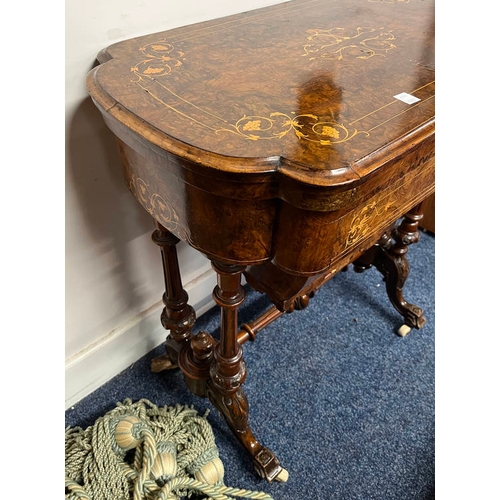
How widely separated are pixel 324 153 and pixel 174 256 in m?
0.48

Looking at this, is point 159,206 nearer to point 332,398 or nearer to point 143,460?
point 143,460

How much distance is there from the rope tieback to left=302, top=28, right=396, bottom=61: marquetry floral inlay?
2.73ft

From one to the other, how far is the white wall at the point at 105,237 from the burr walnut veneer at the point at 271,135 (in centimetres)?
4

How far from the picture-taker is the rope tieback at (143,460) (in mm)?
916

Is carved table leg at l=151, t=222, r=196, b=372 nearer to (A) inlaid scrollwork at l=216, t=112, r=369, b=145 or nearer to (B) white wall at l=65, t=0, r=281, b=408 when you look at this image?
(B) white wall at l=65, t=0, r=281, b=408

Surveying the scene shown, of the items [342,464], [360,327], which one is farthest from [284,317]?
[342,464]

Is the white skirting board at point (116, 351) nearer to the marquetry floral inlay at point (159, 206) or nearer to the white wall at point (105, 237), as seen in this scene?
the white wall at point (105, 237)

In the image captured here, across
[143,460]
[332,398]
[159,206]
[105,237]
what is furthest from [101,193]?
[332,398]

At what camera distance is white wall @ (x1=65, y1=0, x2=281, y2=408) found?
0.77 meters

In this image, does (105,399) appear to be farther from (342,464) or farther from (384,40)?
(384,40)

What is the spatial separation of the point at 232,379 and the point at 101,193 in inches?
→ 18.4

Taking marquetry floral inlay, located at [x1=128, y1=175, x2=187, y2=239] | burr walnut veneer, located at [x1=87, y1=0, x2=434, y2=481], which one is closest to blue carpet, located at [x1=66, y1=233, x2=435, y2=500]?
burr walnut veneer, located at [x1=87, y1=0, x2=434, y2=481]

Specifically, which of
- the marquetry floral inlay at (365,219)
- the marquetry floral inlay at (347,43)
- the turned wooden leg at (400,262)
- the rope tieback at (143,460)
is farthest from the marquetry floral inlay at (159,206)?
the turned wooden leg at (400,262)

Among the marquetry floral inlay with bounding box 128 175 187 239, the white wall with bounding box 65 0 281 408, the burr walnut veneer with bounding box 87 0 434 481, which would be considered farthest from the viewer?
the white wall with bounding box 65 0 281 408
